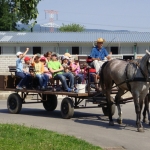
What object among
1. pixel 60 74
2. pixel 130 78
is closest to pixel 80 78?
pixel 60 74

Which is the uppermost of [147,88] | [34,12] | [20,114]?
[34,12]

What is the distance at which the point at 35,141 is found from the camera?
10.7 metres

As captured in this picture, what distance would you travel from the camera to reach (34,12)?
33.7 feet

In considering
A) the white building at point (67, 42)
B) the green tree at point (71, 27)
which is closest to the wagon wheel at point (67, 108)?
the white building at point (67, 42)

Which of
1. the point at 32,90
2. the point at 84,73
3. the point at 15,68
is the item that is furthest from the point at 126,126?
the point at 15,68

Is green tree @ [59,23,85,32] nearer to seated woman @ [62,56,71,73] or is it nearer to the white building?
the white building

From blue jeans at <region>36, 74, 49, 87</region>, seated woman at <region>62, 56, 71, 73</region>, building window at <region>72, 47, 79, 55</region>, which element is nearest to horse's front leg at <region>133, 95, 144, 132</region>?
seated woman at <region>62, 56, 71, 73</region>

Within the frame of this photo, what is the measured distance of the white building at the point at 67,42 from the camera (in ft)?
195

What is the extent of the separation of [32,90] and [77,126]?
9.49 ft

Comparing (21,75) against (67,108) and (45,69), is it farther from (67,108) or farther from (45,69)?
(67,108)

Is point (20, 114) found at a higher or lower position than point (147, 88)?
lower

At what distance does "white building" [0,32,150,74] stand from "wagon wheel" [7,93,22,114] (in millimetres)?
41369

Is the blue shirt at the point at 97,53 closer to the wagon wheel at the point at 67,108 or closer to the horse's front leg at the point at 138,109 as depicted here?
the wagon wheel at the point at 67,108

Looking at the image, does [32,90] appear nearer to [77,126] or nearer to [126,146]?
[77,126]
